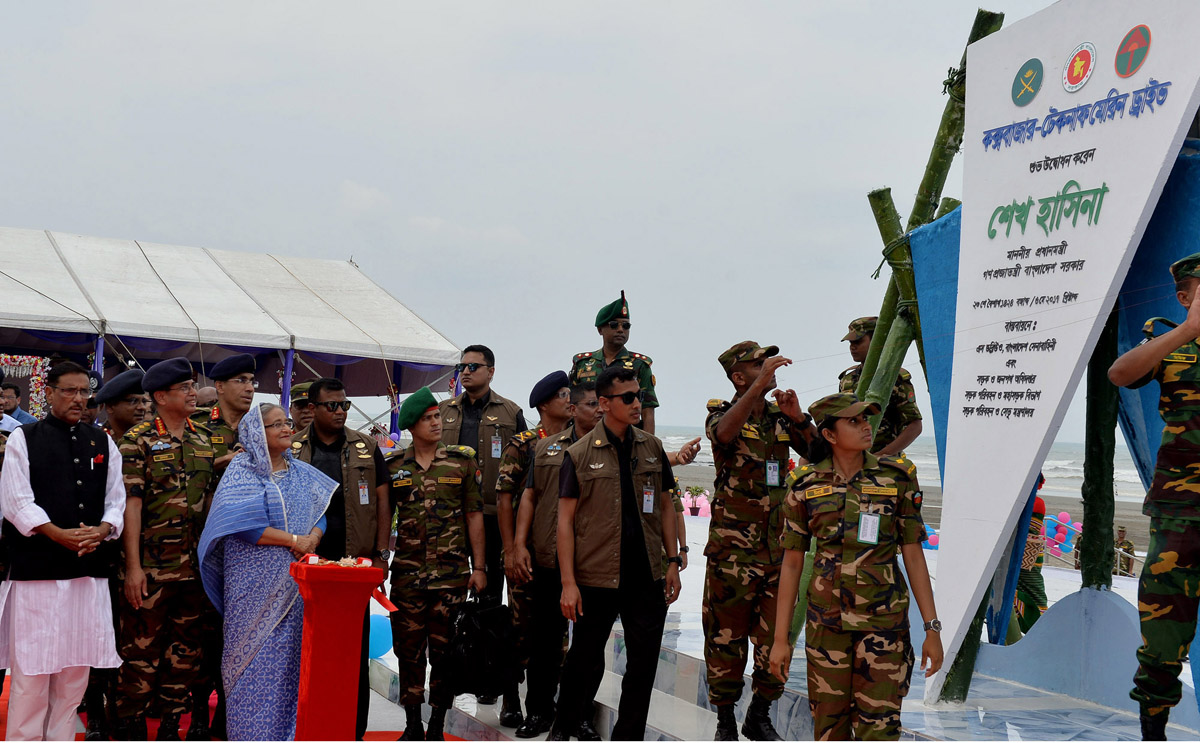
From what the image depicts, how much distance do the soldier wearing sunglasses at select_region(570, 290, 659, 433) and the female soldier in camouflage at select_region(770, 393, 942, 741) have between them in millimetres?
2061

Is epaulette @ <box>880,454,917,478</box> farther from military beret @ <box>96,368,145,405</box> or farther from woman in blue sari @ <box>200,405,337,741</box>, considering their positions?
military beret @ <box>96,368,145,405</box>

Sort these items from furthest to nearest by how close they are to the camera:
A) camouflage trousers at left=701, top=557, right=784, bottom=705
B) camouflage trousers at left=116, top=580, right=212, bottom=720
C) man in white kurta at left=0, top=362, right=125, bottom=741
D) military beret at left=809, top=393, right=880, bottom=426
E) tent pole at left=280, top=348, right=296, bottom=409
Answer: tent pole at left=280, top=348, right=296, bottom=409
camouflage trousers at left=116, top=580, right=212, bottom=720
camouflage trousers at left=701, top=557, right=784, bottom=705
man in white kurta at left=0, top=362, right=125, bottom=741
military beret at left=809, top=393, right=880, bottom=426

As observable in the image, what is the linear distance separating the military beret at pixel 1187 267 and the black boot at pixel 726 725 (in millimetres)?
2557

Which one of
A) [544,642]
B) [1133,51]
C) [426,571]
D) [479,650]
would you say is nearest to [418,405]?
[426,571]

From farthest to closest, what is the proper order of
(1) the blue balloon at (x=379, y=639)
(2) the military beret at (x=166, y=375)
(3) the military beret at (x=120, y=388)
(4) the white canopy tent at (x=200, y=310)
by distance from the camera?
(4) the white canopy tent at (x=200, y=310), (1) the blue balloon at (x=379, y=639), (3) the military beret at (x=120, y=388), (2) the military beret at (x=166, y=375)

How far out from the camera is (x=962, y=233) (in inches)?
196

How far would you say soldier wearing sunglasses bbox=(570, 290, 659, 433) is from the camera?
5.63 m

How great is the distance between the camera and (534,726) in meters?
4.91

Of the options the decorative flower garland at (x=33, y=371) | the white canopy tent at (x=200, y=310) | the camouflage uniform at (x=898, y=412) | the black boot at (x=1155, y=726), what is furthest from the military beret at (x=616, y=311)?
the decorative flower garland at (x=33, y=371)

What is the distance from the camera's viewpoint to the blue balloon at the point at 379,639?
6.58 meters

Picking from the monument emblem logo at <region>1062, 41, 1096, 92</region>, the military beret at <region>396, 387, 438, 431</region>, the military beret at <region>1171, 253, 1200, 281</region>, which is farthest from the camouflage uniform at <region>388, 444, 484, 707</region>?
the monument emblem logo at <region>1062, 41, 1096, 92</region>

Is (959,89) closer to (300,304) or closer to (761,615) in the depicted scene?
(761,615)

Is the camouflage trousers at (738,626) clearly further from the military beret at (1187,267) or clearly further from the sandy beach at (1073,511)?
the sandy beach at (1073,511)

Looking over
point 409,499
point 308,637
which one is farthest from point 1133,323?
point 308,637
